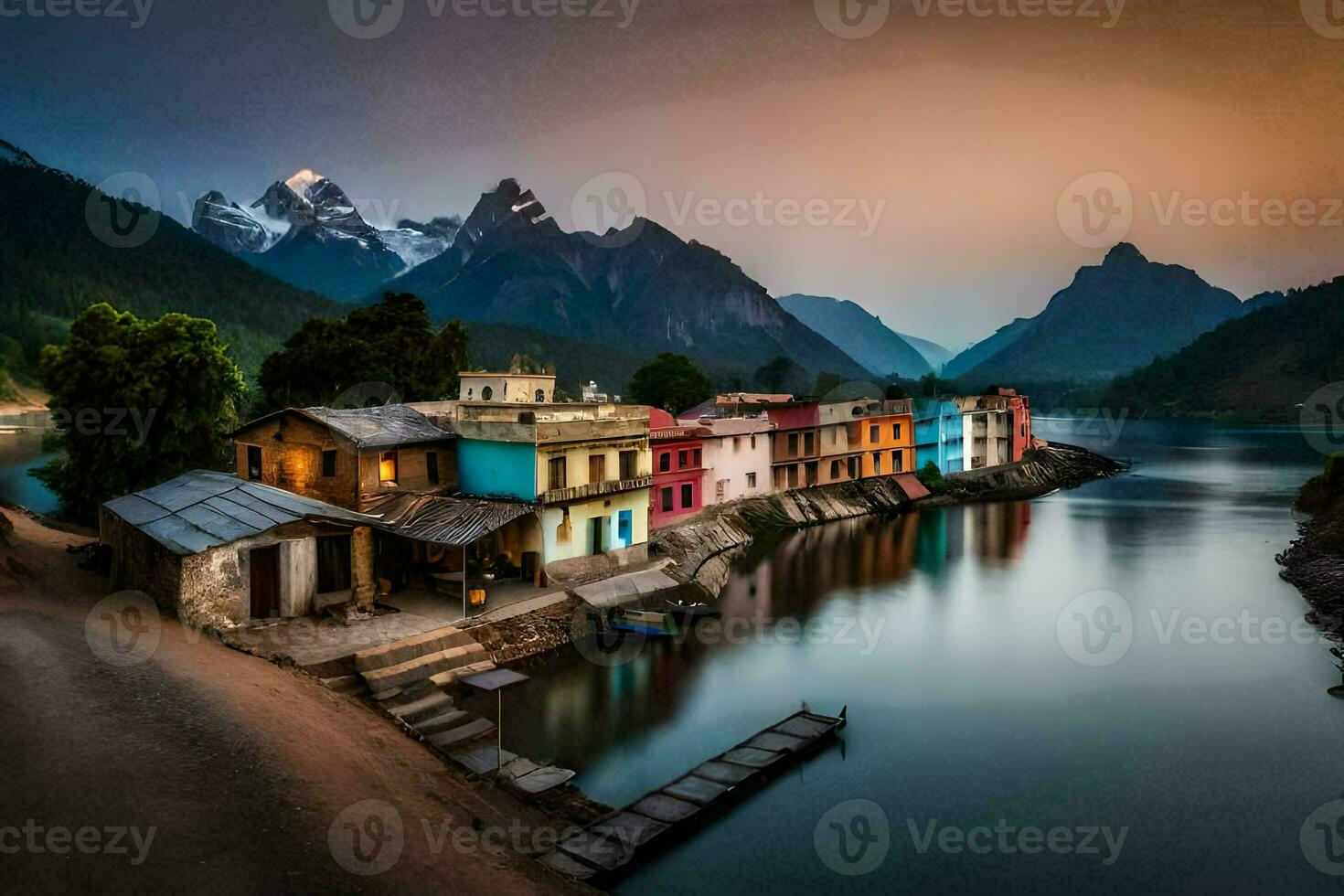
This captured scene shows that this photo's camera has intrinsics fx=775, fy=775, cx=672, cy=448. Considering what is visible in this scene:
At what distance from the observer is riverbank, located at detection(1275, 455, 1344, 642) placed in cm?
3112

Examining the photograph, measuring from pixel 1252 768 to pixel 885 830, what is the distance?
396 inches

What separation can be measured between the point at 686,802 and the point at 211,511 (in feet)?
50.9

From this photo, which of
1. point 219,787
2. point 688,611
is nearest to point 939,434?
point 688,611

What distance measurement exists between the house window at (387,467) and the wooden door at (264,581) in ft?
19.8

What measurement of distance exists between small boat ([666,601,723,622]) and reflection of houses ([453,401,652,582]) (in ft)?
11.2

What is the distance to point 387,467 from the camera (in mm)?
27469

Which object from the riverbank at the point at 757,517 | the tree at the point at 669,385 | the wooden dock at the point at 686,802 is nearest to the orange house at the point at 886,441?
the riverbank at the point at 757,517

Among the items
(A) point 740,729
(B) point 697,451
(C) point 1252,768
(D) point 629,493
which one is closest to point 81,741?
(A) point 740,729

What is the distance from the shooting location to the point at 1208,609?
107 feet

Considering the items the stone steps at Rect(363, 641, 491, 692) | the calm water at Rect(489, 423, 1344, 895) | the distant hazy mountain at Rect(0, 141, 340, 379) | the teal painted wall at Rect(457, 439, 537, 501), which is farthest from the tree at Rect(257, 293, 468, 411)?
the distant hazy mountain at Rect(0, 141, 340, 379)

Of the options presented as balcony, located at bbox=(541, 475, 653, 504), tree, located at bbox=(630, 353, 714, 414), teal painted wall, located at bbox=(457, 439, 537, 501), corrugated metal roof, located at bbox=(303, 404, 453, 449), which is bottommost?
balcony, located at bbox=(541, 475, 653, 504)

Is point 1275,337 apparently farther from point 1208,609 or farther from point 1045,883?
point 1045,883

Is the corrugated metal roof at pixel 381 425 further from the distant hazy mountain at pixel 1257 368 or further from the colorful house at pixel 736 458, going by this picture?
the distant hazy mountain at pixel 1257 368

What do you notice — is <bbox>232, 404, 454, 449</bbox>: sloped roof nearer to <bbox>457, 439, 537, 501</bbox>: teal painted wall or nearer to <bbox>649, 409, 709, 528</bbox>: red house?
<bbox>457, 439, 537, 501</bbox>: teal painted wall
